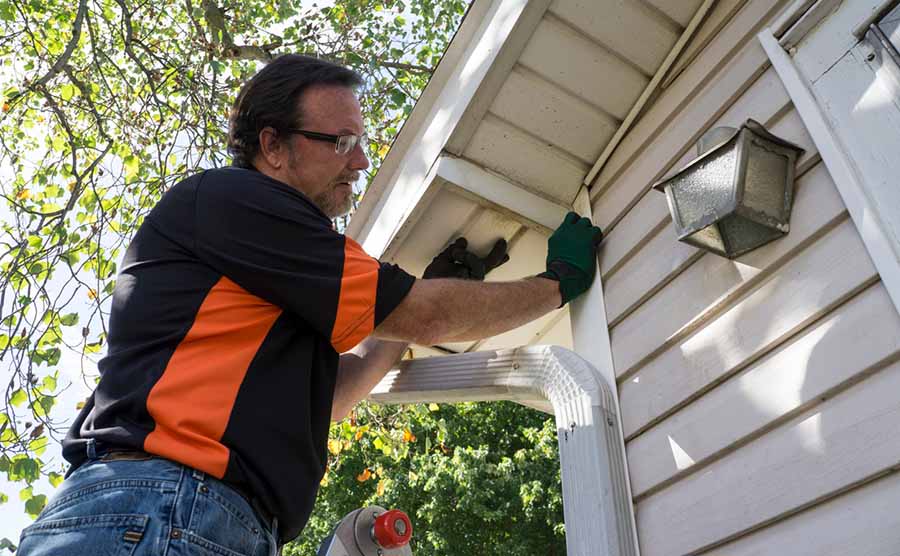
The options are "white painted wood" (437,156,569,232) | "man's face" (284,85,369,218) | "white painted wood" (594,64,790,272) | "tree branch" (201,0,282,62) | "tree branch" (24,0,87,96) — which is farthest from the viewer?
"tree branch" (201,0,282,62)

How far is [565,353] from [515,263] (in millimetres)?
644

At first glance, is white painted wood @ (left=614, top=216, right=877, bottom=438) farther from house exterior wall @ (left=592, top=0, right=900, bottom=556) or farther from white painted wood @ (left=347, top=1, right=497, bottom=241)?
white painted wood @ (left=347, top=1, right=497, bottom=241)

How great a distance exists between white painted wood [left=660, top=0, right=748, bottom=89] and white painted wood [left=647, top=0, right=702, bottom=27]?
5 cm

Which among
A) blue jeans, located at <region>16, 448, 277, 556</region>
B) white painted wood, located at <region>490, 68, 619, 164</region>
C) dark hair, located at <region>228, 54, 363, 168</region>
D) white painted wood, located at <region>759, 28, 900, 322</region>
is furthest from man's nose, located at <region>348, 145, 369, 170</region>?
white painted wood, located at <region>759, 28, 900, 322</region>

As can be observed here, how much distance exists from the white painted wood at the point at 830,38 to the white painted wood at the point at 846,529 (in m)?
0.91

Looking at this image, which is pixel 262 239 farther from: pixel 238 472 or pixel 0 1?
pixel 0 1

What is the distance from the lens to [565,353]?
232 centimetres

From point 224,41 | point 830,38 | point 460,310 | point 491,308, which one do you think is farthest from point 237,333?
point 224,41

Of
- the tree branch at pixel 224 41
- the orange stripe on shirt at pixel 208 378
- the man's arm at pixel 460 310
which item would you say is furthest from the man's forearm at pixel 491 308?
the tree branch at pixel 224 41

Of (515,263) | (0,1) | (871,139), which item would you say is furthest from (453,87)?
(0,1)

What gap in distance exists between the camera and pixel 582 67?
2.36m

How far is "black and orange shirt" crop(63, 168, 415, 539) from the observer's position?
4.85 ft

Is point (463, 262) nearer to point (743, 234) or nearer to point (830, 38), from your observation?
point (743, 234)

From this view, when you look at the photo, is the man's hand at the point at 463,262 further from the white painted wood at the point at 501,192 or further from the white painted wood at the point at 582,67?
the white painted wood at the point at 582,67
